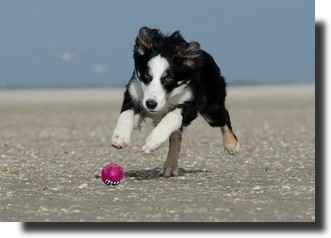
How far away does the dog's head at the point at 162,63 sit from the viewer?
353 inches

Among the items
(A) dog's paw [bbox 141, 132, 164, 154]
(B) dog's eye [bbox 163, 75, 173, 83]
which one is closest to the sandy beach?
(A) dog's paw [bbox 141, 132, 164, 154]

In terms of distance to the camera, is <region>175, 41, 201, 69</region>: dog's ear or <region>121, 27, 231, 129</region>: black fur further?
<region>175, 41, 201, 69</region>: dog's ear

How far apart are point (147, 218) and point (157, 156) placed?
6847 mm

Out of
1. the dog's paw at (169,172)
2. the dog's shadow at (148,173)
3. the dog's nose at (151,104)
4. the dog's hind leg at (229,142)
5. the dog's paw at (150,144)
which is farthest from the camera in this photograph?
the dog's hind leg at (229,142)

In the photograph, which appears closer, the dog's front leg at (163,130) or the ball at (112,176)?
the dog's front leg at (163,130)

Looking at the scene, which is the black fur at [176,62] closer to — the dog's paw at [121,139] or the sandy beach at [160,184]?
the dog's paw at [121,139]

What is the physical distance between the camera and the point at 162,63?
9.16 m

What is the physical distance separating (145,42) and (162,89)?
668mm

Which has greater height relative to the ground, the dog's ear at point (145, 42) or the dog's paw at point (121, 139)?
the dog's ear at point (145, 42)

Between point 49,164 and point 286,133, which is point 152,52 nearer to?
point 49,164

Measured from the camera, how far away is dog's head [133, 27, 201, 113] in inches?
353

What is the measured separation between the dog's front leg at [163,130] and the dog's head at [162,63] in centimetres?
19

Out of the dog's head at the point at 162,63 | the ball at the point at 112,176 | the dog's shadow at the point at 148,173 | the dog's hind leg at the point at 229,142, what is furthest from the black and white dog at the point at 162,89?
the dog's hind leg at the point at 229,142

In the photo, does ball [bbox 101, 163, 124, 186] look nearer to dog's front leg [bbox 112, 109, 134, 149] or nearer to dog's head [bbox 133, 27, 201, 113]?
dog's front leg [bbox 112, 109, 134, 149]
